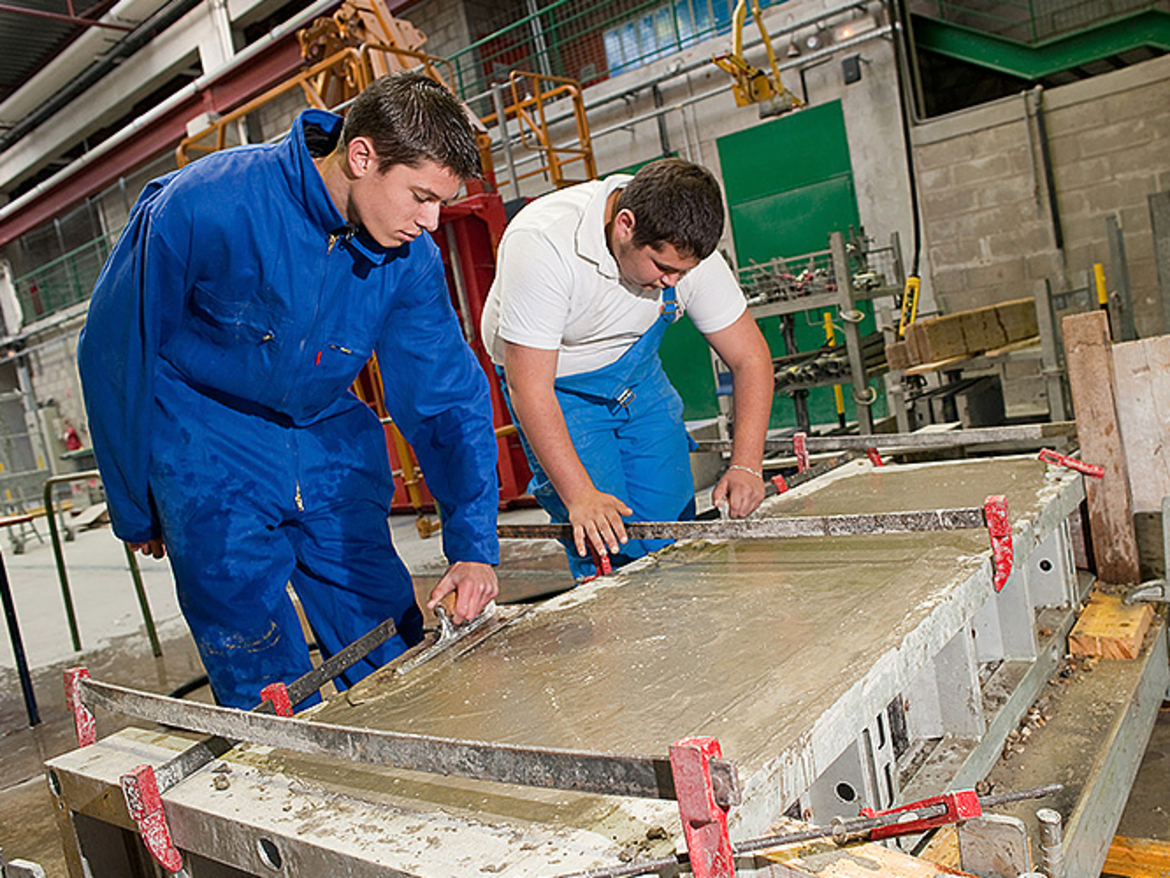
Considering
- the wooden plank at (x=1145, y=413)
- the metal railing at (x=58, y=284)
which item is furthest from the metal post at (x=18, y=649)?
the metal railing at (x=58, y=284)

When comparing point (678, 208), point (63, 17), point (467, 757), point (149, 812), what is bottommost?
point (149, 812)

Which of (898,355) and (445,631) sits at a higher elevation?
(898,355)

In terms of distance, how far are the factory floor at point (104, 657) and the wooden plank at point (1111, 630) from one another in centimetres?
34

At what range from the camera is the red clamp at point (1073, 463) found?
217cm

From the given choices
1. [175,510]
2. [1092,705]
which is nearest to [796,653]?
[1092,705]

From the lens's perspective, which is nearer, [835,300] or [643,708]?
[643,708]

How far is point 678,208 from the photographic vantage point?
6.26ft

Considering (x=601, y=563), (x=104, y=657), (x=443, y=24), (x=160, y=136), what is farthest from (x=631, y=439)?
(x=160, y=136)

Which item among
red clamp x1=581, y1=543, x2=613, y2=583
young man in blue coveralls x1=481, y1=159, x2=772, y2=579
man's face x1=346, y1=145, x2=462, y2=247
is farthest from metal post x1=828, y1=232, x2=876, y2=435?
man's face x1=346, y1=145, x2=462, y2=247

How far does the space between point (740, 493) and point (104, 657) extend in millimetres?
3780

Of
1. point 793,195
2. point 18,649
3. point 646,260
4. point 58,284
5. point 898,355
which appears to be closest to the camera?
point 646,260

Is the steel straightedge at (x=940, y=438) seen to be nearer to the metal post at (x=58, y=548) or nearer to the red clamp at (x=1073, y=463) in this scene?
the red clamp at (x=1073, y=463)

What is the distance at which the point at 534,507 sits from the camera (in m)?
6.62

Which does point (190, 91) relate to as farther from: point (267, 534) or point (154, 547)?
point (267, 534)
